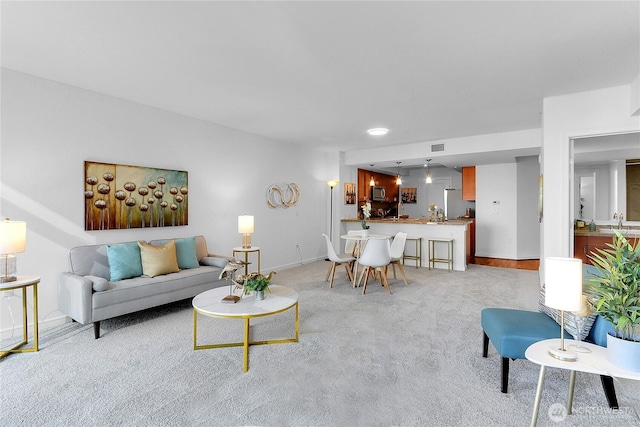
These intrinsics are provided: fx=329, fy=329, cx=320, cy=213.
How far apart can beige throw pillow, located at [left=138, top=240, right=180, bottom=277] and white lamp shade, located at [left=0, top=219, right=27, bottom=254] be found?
1.12 m

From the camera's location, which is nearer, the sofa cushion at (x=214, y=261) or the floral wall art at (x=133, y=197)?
the floral wall art at (x=133, y=197)

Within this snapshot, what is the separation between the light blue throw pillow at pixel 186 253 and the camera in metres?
4.29

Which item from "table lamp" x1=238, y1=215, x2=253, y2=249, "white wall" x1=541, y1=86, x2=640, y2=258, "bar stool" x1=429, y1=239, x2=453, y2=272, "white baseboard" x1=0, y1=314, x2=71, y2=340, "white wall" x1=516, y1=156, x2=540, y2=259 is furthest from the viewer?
"white wall" x1=516, y1=156, x2=540, y2=259

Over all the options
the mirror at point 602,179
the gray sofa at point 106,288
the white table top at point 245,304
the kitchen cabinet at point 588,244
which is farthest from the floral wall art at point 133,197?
the kitchen cabinet at point 588,244

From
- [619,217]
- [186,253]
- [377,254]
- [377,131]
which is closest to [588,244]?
[619,217]

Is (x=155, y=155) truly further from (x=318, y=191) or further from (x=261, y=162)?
(x=318, y=191)

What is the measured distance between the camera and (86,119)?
147 inches

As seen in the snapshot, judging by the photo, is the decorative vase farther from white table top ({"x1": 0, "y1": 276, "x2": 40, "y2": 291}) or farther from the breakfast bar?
the breakfast bar

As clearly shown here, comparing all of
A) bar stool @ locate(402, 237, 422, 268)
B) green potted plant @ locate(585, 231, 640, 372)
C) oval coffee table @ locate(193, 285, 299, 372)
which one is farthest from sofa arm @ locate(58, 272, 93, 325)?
bar stool @ locate(402, 237, 422, 268)

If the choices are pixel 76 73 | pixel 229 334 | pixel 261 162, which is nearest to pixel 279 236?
pixel 261 162

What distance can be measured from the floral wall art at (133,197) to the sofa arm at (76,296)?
691 mm

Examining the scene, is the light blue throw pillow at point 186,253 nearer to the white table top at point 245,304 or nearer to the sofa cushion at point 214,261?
the sofa cushion at point 214,261

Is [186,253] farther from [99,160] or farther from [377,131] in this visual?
[377,131]

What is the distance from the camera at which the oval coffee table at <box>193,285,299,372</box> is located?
2.63m
